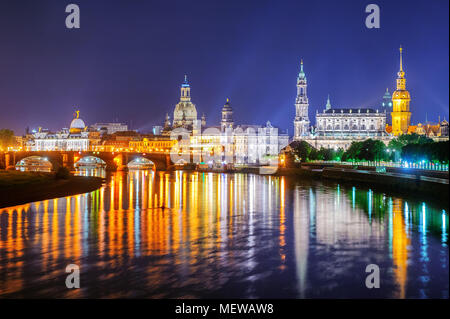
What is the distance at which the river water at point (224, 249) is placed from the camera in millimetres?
20469

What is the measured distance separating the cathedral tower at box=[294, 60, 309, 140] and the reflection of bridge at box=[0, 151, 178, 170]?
7644cm

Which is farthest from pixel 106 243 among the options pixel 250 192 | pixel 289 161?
pixel 289 161

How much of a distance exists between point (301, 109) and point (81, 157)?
314 feet

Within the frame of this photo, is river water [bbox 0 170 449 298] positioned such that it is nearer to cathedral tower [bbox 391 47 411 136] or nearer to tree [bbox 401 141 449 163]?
tree [bbox 401 141 449 163]

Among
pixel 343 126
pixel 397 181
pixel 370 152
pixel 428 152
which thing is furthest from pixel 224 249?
pixel 343 126

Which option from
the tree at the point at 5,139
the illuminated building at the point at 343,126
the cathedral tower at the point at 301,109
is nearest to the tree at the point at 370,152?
the illuminated building at the point at 343,126

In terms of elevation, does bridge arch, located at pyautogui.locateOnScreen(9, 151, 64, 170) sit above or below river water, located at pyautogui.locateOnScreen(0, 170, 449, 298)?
above

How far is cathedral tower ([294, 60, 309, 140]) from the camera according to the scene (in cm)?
19188

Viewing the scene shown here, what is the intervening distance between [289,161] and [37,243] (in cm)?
9303

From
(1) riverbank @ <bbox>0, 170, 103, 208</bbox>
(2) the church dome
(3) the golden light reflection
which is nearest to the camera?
(3) the golden light reflection

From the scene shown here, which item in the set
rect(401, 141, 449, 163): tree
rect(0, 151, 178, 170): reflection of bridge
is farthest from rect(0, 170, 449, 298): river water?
rect(0, 151, 178, 170): reflection of bridge

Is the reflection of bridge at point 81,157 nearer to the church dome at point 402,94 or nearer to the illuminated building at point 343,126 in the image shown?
the illuminated building at point 343,126
